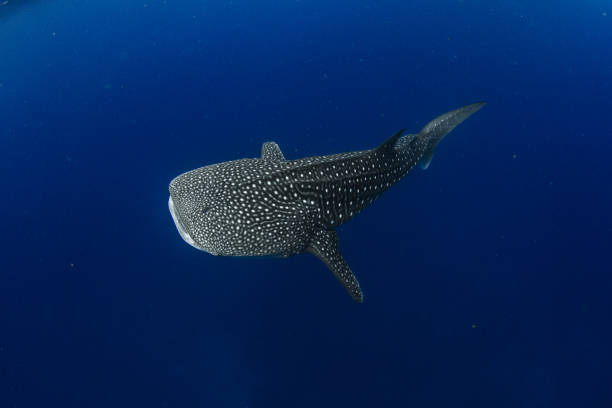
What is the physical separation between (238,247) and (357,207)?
180cm

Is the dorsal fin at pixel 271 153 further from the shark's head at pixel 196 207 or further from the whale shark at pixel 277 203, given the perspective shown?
the shark's head at pixel 196 207

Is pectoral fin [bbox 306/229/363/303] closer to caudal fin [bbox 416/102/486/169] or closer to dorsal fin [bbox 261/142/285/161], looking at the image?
dorsal fin [bbox 261/142/285/161]

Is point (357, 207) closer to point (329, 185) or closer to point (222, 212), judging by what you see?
point (329, 185)

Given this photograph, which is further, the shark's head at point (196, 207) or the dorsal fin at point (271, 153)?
the dorsal fin at point (271, 153)

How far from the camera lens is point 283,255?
4715 mm

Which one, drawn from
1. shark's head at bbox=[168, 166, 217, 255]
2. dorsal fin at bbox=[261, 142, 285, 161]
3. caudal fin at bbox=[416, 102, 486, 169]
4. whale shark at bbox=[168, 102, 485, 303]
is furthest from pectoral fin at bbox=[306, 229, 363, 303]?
caudal fin at bbox=[416, 102, 486, 169]

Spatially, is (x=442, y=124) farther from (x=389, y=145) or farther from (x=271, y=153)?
(x=271, y=153)

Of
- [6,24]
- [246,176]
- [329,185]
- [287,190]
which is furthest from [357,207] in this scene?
[6,24]

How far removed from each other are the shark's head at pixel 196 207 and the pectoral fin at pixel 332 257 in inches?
51.3

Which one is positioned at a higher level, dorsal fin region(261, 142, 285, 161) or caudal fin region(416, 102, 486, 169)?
dorsal fin region(261, 142, 285, 161)

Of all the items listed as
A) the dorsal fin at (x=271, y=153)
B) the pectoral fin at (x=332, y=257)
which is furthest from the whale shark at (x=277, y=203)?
the dorsal fin at (x=271, y=153)

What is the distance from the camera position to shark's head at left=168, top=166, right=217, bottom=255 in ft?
13.8

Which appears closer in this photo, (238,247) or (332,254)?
(238,247)

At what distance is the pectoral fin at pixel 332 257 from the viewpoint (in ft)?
15.6
